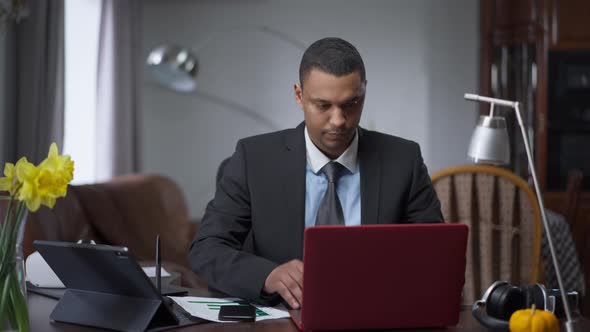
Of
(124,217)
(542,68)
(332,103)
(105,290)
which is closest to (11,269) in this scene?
(105,290)

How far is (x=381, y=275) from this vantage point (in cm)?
148

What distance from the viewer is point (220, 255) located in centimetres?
191

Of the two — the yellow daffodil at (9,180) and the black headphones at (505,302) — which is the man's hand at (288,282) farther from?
the yellow daffodil at (9,180)

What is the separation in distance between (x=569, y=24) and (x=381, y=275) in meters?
4.53

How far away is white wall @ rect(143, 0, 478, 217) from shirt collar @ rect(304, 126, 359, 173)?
152 inches

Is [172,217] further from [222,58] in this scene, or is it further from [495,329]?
[495,329]

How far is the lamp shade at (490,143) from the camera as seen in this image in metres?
1.77

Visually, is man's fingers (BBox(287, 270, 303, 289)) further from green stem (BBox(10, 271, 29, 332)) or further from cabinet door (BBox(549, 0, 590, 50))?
cabinet door (BBox(549, 0, 590, 50))

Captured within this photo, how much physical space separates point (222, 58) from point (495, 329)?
182 inches

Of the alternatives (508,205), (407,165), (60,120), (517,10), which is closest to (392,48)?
(517,10)

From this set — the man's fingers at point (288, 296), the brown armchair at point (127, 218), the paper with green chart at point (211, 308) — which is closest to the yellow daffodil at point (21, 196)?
the paper with green chart at point (211, 308)

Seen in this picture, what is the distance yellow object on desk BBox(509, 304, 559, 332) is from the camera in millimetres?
1434

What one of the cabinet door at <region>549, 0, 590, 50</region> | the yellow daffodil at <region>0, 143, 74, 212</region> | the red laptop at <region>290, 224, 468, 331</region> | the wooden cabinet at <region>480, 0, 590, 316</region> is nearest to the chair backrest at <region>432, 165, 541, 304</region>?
the red laptop at <region>290, 224, 468, 331</region>

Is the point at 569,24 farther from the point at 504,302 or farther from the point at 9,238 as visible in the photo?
the point at 9,238
